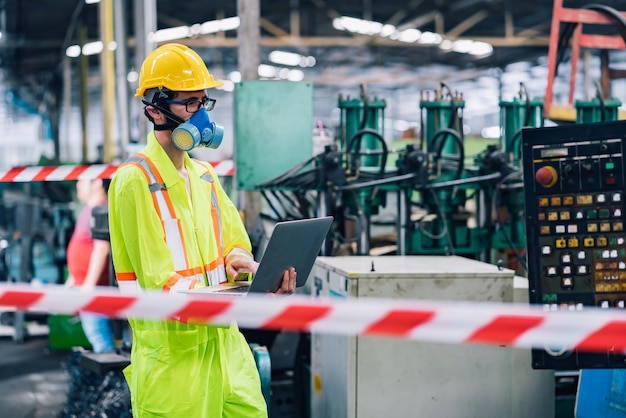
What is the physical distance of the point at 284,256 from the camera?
232cm

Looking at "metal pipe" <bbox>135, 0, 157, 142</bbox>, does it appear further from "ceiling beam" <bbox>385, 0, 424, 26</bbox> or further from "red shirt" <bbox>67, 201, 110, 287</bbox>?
"ceiling beam" <bbox>385, 0, 424, 26</bbox>

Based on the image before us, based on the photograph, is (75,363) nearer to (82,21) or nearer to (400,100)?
(82,21)

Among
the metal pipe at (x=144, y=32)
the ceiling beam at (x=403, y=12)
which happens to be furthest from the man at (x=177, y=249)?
the ceiling beam at (x=403, y=12)

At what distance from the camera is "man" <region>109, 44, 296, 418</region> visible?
238 cm

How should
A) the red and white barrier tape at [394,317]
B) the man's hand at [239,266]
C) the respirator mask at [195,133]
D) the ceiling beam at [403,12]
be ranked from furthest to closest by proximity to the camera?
the ceiling beam at [403,12] < the man's hand at [239,266] < the respirator mask at [195,133] < the red and white barrier tape at [394,317]

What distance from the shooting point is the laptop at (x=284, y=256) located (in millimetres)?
2240

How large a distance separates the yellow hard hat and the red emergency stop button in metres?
1.22

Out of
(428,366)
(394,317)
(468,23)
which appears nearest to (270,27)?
(468,23)

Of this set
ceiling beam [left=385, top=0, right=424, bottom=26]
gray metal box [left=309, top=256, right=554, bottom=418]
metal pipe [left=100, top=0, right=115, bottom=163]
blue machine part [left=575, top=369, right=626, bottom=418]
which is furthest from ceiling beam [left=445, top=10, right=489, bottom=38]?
blue machine part [left=575, top=369, right=626, bottom=418]

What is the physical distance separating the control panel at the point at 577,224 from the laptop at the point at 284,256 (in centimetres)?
90

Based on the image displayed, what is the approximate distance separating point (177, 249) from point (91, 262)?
3538 mm

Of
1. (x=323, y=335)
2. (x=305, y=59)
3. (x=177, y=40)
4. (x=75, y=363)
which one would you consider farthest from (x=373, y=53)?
(x=323, y=335)

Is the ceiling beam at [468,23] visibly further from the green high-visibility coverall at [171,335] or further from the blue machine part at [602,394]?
the green high-visibility coverall at [171,335]

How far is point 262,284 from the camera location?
2279mm
